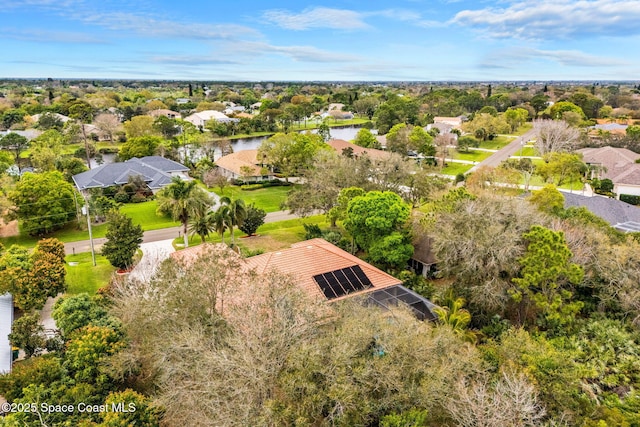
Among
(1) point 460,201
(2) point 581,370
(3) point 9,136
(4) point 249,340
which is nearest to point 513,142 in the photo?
(1) point 460,201

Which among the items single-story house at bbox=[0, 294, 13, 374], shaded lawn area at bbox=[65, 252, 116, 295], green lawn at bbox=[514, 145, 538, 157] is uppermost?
green lawn at bbox=[514, 145, 538, 157]

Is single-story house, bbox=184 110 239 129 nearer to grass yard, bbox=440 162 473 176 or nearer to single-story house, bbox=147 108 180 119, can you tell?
single-story house, bbox=147 108 180 119

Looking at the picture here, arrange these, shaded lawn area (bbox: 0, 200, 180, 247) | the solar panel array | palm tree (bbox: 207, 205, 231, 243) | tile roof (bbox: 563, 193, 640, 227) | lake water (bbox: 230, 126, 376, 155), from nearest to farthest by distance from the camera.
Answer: the solar panel array, palm tree (bbox: 207, 205, 231, 243), tile roof (bbox: 563, 193, 640, 227), shaded lawn area (bbox: 0, 200, 180, 247), lake water (bbox: 230, 126, 376, 155)

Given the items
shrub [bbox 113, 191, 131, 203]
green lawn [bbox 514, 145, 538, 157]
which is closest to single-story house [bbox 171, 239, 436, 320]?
shrub [bbox 113, 191, 131, 203]

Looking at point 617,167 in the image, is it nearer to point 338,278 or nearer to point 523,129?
point 338,278

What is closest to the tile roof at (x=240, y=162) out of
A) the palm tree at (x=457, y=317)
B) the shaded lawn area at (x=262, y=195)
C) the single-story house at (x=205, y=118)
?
the shaded lawn area at (x=262, y=195)

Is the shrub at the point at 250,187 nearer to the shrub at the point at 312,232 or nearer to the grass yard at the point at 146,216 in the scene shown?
the grass yard at the point at 146,216

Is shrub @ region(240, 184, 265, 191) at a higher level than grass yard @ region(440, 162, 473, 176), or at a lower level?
lower
